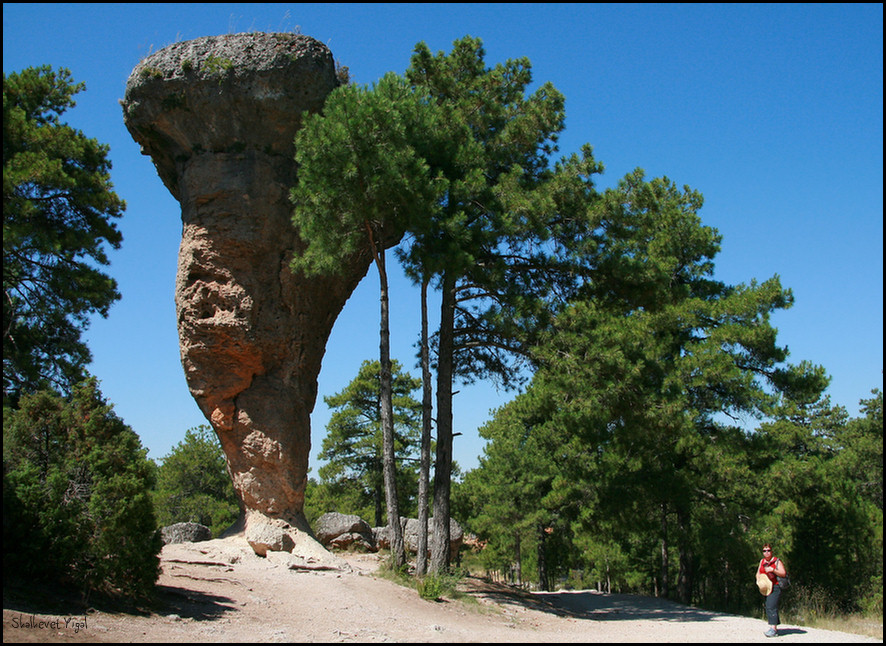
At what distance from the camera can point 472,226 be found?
40.3 ft

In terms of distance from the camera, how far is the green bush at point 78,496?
24.4 ft

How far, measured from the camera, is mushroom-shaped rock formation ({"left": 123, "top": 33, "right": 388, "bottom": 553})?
15734 millimetres

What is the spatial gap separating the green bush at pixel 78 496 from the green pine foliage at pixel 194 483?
790 inches

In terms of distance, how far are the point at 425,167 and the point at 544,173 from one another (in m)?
3.17

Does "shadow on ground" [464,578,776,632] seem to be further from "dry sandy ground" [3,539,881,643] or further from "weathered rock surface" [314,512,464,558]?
"weathered rock surface" [314,512,464,558]

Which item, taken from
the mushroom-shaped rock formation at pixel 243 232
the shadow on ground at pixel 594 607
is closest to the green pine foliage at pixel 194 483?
the mushroom-shaped rock formation at pixel 243 232

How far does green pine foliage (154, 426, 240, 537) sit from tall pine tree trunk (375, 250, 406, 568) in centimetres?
1682

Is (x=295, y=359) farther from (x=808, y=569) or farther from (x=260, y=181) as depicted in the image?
(x=808, y=569)

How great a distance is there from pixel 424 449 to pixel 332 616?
4.21m

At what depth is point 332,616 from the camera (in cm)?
902

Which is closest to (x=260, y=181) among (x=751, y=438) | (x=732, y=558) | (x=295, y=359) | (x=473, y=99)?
(x=295, y=359)

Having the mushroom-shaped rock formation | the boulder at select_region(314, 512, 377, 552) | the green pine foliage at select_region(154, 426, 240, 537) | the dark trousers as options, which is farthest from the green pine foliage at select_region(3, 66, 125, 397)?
the green pine foliage at select_region(154, 426, 240, 537)

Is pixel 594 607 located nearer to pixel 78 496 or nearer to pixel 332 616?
pixel 332 616

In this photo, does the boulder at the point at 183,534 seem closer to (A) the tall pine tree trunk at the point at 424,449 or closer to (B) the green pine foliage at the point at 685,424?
(A) the tall pine tree trunk at the point at 424,449
